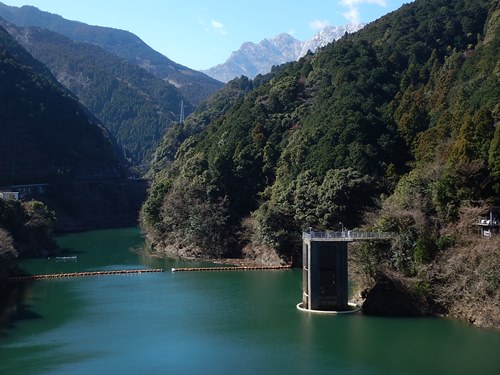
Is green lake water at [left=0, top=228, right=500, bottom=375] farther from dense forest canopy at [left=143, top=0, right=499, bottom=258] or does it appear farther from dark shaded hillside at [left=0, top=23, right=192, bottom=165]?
dark shaded hillside at [left=0, top=23, right=192, bottom=165]

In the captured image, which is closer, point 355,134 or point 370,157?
point 370,157

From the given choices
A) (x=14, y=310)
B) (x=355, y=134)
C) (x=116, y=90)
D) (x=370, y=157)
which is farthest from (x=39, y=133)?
(x=116, y=90)

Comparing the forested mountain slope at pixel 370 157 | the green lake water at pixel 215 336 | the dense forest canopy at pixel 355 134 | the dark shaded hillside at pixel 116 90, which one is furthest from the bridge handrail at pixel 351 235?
the dark shaded hillside at pixel 116 90

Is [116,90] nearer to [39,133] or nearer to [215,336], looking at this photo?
[39,133]

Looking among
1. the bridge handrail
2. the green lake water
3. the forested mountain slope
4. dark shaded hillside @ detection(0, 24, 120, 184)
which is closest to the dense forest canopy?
the forested mountain slope

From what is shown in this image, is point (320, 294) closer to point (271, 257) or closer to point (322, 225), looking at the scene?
point (322, 225)

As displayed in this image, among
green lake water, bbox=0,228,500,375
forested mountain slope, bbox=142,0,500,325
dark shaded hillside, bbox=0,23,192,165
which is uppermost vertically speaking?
dark shaded hillside, bbox=0,23,192,165

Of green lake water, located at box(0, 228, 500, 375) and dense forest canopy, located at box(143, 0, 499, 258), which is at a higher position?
dense forest canopy, located at box(143, 0, 499, 258)
